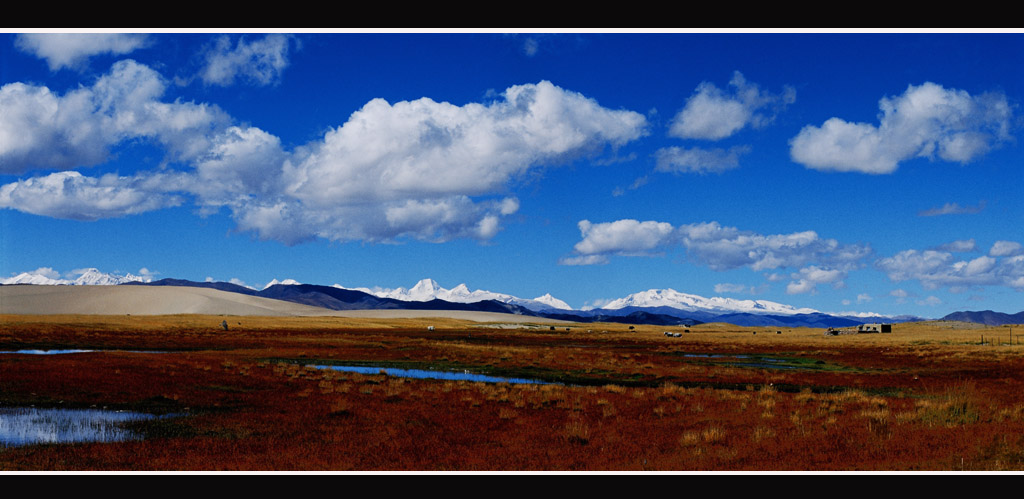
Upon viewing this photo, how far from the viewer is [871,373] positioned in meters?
51.1

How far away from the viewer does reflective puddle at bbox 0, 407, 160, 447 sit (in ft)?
66.5

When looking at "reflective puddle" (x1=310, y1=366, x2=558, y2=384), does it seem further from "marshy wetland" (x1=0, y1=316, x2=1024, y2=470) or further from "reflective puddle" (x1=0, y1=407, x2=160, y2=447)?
"reflective puddle" (x1=0, y1=407, x2=160, y2=447)

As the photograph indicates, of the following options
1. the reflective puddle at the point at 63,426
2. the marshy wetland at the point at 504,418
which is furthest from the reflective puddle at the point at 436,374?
the reflective puddle at the point at 63,426

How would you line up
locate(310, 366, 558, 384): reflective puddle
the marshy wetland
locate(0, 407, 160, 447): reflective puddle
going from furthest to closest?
locate(310, 366, 558, 384): reflective puddle
locate(0, 407, 160, 447): reflective puddle
the marshy wetland

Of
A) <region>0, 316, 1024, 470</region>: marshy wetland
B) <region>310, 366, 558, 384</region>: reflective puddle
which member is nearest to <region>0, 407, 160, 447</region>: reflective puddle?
<region>0, 316, 1024, 470</region>: marshy wetland

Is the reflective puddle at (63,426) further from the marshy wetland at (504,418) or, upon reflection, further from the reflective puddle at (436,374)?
the reflective puddle at (436,374)

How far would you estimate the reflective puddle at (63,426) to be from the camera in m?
20.3

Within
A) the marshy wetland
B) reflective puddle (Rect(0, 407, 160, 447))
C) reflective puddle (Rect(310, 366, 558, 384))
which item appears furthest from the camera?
reflective puddle (Rect(310, 366, 558, 384))

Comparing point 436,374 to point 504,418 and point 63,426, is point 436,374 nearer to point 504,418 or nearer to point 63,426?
point 504,418

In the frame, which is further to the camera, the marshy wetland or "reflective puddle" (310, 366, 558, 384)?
"reflective puddle" (310, 366, 558, 384)

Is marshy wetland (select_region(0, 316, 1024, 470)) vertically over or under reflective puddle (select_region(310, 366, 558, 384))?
over

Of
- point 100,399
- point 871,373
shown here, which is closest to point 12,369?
point 100,399
